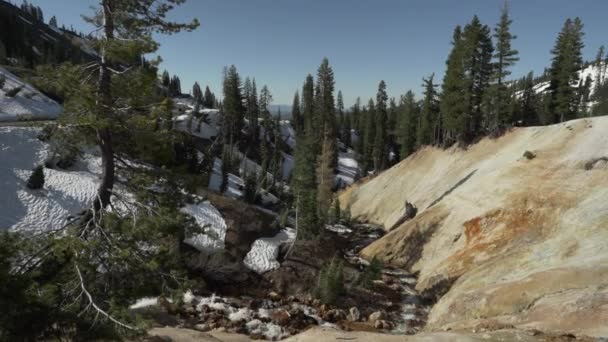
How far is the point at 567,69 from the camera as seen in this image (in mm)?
43250

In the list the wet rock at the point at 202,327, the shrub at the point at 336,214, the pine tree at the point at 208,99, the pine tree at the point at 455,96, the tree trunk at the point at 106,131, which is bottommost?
the wet rock at the point at 202,327

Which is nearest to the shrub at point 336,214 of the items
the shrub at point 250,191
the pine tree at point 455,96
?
the shrub at point 250,191

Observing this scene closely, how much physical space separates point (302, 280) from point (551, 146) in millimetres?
24954

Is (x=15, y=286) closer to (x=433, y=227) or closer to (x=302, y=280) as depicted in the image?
(x=302, y=280)

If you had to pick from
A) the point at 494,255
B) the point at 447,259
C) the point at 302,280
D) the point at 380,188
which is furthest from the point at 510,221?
the point at 380,188

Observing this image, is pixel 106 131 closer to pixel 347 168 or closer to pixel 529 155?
pixel 529 155

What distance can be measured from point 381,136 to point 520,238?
4957 centimetres

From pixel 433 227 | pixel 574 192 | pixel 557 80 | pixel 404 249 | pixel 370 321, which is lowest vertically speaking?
pixel 370 321

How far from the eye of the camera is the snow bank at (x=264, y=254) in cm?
2612

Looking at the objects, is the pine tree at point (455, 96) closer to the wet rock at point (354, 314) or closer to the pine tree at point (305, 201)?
the pine tree at point (305, 201)

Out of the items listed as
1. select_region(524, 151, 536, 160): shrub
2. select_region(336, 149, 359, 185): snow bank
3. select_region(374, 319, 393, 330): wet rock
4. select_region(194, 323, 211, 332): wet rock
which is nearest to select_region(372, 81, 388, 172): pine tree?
select_region(336, 149, 359, 185): snow bank

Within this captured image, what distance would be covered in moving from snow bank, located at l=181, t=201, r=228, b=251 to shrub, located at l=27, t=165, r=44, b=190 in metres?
9.74

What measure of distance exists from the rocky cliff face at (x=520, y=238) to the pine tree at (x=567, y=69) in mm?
11739

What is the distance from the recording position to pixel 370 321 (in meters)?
20.2
